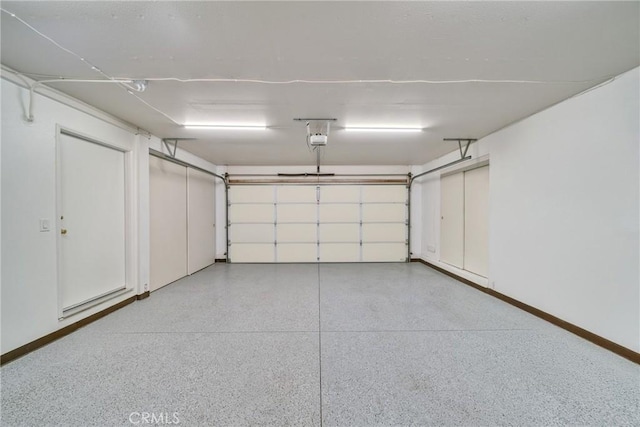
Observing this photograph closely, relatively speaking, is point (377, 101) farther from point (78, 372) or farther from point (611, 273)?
point (78, 372)

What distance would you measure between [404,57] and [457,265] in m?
4.04

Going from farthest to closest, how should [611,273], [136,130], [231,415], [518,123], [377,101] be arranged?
[136,130] < [518,123] < [377,101] < [611,273] < [231,415]

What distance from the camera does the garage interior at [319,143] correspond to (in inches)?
56.1

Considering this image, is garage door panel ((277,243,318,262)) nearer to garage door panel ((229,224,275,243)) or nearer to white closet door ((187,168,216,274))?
garage door panel ((229,224,275,243))

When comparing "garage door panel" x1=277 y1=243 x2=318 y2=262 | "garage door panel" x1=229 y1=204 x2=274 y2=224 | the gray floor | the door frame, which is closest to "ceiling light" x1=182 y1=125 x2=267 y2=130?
the door frame

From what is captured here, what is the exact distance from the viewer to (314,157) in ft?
16.2

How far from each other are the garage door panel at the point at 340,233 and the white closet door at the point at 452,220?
1.89 m

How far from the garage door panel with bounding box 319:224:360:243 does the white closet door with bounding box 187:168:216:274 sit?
8.61ft

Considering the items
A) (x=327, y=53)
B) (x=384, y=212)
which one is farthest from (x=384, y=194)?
(x=327, y=53)

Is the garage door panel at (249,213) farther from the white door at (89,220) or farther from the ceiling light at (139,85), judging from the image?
the ceiling light at (139,85)

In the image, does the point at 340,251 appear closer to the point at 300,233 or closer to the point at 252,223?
the point at 300,233

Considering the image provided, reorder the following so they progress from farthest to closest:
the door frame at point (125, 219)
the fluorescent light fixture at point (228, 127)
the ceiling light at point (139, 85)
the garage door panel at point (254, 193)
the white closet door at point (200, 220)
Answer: the garage door panel at point (254, 193) → the white closet door at point (200, 220) → the fluorescent light fixture at point (228, 127) → the door frame at point (125, 219) → the ceiling light at point (139, 85)

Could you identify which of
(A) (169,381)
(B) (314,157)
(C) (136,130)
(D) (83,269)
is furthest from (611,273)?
(C) (136,130)

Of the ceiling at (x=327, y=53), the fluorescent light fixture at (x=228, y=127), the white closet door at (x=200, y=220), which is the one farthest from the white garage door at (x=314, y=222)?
the ceiling at (x=327, y=53)
